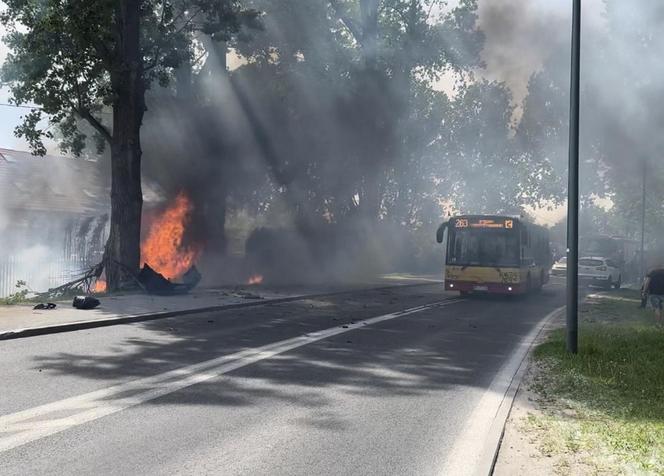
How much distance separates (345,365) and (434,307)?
1066cm

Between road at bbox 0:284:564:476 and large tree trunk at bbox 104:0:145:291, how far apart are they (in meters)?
7.75

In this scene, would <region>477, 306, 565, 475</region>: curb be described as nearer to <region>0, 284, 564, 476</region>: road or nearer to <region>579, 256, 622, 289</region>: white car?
<region>0, 284, 564, 476</region>: road

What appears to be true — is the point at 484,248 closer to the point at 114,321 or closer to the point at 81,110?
the point at 81,110

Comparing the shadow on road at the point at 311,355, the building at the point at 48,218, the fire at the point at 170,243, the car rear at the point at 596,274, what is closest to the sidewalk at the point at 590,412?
the shadow on road at the point at 311,355

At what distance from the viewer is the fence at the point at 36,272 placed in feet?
83.6

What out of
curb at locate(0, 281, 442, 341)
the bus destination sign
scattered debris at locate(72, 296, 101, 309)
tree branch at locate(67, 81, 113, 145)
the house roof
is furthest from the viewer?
the house roof

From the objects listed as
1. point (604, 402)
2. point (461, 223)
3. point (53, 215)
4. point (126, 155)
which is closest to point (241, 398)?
point (604, 402)


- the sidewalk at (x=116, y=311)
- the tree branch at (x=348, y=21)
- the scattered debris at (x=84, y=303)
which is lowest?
the sidewalk at (x=116, y=311)

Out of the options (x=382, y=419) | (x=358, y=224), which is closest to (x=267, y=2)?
(x=358, y=224)

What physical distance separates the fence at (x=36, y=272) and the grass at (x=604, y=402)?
19.9 m

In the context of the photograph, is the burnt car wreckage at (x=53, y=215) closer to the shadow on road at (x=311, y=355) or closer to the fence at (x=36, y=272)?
the fence at (x=36, y=272)

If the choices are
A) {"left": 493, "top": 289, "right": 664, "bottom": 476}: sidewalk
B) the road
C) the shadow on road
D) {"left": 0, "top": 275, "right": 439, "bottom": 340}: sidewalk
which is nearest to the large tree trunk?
{"left": 0, "top": 275, "right": 439, "bottom": 340}: sidewalk

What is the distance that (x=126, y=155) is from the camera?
67.4 feet

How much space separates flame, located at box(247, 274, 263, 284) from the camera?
98.1 ft
